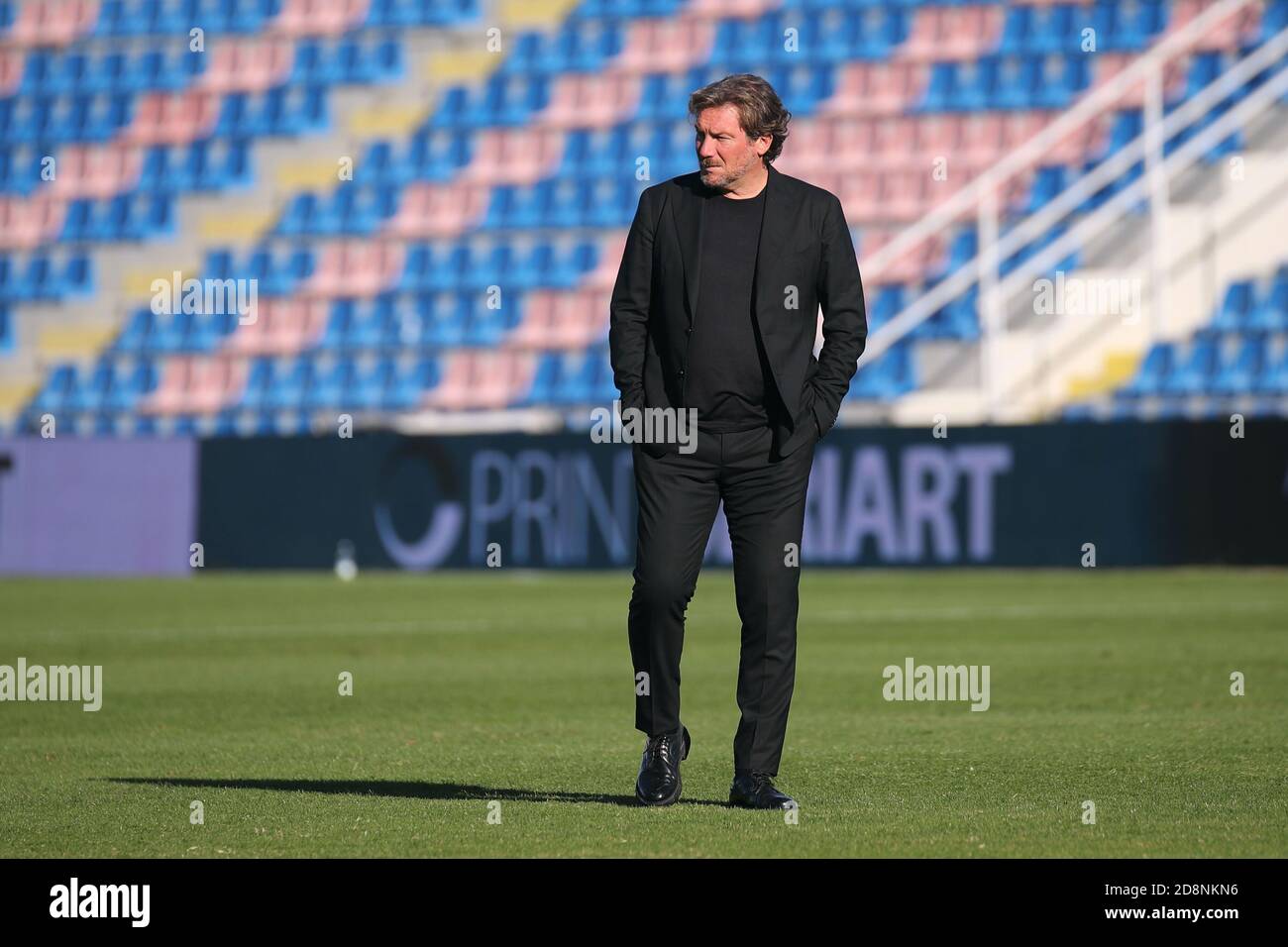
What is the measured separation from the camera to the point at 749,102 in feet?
21.9

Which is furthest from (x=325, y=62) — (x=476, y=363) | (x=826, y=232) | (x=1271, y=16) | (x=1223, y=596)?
(x=826, y=232)

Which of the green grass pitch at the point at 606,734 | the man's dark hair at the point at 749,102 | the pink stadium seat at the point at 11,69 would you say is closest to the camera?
the green grass pitch at the point at 606,734

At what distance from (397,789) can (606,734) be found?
2046mm

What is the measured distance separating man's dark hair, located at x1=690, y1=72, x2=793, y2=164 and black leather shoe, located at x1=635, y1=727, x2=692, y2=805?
1866 millimetres

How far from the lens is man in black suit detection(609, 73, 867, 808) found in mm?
6789

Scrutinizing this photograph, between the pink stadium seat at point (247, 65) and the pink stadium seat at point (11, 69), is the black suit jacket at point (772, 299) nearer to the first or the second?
the pink stadium seat at point (247, 65)

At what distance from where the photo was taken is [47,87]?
34625 millimetres

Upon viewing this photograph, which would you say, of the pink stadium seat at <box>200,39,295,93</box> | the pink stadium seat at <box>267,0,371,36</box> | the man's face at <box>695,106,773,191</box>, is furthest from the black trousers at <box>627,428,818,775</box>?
the pink stadium seat at <box>200,39,295,93</box>

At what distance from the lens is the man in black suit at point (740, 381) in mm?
6789

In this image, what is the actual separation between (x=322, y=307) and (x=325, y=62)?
4.34 metres

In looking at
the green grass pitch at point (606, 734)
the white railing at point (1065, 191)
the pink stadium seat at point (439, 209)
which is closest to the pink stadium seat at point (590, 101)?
the pink stadium seat at point (439, 209)

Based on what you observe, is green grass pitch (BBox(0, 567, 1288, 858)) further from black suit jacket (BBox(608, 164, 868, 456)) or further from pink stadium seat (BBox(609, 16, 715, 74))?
pink stadium seat (BBox(609, 16, 715, 74))

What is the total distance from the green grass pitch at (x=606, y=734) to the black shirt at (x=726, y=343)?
1.24 metres
